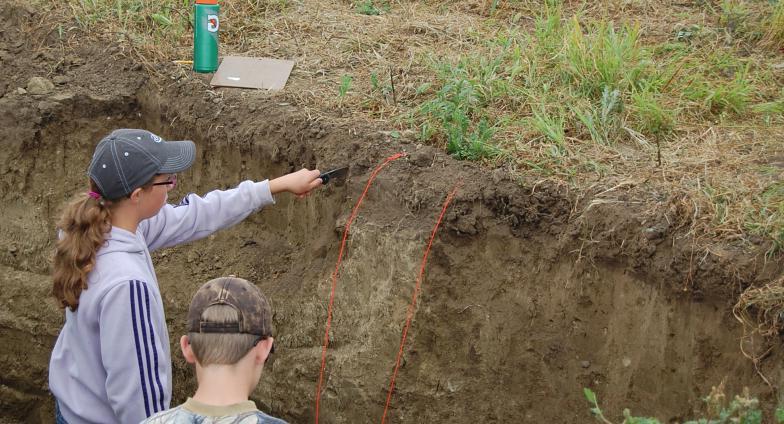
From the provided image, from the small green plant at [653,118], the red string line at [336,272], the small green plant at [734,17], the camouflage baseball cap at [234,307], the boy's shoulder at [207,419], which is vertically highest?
the camouflage baseball cap at [234,307]

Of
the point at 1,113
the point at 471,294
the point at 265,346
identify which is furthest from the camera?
the point at 1,113

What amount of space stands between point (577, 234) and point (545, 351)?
60cm

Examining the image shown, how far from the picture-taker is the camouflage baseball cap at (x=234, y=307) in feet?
8.17

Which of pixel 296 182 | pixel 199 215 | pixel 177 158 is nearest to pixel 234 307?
pixel 177 158

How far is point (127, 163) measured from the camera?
10.7ft

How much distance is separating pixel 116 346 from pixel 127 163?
24.4 inches

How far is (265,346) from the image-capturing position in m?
2.56

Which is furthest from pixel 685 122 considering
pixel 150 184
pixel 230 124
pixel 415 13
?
pixel 150 184

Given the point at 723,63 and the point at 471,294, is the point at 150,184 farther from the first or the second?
the point at 723,63

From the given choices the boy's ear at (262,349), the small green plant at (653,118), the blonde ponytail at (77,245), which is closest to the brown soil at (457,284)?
the small green plant at (653,118)

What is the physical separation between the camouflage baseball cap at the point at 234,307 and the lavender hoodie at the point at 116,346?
636 mm

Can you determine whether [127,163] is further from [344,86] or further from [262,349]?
[344,86]

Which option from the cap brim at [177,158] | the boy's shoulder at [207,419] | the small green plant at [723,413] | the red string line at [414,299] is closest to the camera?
the boy's shoulder at [207,419]

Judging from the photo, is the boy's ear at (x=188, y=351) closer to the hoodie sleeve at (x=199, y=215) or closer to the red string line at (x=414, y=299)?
the hoodie sleeve at (x=199, y=215)
